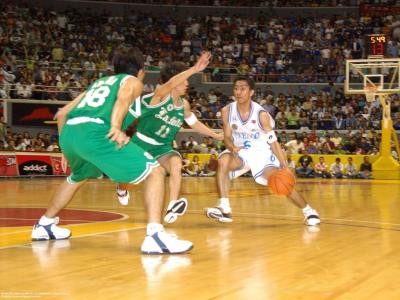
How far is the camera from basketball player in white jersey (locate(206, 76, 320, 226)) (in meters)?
8.83

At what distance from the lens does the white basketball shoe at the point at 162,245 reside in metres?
5.77

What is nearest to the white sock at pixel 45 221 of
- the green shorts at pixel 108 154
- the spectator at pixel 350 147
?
the green shorts at pixel 108 154

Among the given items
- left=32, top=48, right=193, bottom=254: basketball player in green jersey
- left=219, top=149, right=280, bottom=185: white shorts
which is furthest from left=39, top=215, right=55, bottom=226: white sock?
left=219, top=149, right=280, bottom=185: white shorts

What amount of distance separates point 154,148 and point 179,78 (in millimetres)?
1392

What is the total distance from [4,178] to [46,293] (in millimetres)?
17132

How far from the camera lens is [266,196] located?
13.7 meters

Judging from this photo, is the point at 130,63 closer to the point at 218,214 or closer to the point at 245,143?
the point at 218,214

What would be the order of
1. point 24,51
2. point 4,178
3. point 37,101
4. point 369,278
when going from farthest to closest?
point 24,51 → point 37,101 → point 4,178 → point 369,278

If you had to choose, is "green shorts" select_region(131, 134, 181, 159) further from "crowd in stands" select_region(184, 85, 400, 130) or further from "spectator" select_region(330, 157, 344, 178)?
"crowd in stands" select_region(184, 85, 400, 130)

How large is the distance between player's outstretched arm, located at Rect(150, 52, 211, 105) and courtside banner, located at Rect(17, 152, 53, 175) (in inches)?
561

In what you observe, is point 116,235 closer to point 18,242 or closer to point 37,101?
point 18,242

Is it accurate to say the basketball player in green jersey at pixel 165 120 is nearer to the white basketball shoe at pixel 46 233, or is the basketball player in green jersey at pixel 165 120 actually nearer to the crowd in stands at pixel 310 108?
the white basketball shoe at pixel 46 233

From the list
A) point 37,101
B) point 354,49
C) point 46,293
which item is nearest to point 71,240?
point 46,293

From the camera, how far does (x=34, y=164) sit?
71.2 feet
